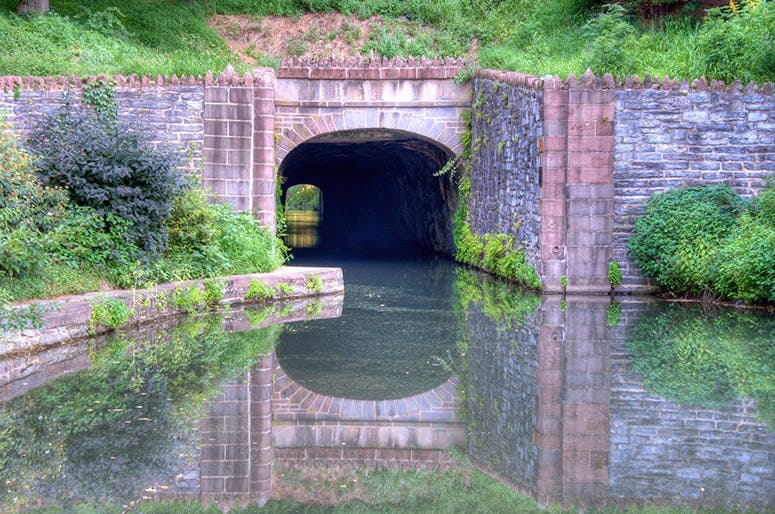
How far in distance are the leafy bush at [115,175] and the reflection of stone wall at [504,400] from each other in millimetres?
4603

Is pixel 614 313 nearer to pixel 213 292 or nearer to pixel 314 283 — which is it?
pixel 314 283

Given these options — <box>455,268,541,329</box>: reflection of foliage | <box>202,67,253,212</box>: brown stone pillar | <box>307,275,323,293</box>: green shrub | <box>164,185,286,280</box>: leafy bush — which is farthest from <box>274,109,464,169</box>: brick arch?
<box>307,275,323,293</box>: green shrub

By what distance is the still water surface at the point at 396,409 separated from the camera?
525 centimetres

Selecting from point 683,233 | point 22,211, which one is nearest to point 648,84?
point 683,233

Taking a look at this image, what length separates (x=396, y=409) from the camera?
279 inches

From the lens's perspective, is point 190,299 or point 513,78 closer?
point 190,299

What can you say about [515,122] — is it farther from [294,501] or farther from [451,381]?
[294,501]

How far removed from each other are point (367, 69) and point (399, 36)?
22.0 feet

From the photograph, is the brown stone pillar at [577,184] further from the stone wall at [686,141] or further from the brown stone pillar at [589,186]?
the stone wall at [686,141]

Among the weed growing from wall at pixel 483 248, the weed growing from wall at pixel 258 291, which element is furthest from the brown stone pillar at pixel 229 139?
the weed growing from wall at pixel 483 248

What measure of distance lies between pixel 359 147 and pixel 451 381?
56.4 feet

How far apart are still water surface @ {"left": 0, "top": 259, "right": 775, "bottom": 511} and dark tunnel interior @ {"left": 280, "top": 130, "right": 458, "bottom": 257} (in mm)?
9173

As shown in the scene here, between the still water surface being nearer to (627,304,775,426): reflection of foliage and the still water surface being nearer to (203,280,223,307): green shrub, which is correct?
(627,304,775,426): reflection of foliage

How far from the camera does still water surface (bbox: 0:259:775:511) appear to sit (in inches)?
207
